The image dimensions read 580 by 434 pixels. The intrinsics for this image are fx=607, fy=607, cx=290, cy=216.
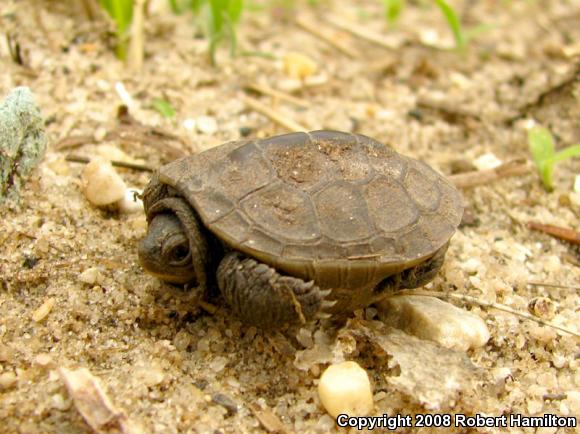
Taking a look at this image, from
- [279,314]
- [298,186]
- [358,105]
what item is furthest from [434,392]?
[358,105]

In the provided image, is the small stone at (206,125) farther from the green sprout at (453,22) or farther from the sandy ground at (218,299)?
the green sprout at (453,22)

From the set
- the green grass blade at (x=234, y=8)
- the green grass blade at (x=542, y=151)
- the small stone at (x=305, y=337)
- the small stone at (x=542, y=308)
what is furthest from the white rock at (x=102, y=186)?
the green grass blade at (x=542, y=151)

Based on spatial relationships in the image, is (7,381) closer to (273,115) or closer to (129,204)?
(129,204)

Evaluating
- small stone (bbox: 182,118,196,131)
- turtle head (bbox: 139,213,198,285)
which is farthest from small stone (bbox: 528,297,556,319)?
small stone (bbox: 182,118,196,131)

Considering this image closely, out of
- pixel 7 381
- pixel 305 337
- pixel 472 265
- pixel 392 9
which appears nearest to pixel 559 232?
pixel 472 265

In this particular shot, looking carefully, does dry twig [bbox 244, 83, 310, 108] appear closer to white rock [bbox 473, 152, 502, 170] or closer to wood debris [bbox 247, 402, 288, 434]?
white rock [bbox 473, 152, 502, 170]

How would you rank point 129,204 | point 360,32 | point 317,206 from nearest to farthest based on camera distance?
point 317,206 → point 129,204 → point 360,32

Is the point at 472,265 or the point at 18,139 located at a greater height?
the point at 18,139

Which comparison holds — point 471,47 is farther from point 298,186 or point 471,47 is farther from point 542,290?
point 298,186
